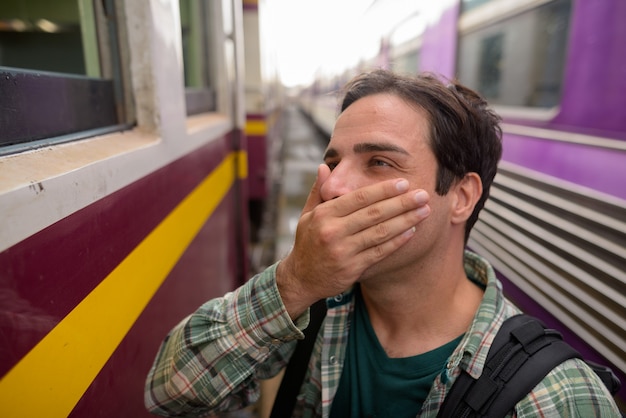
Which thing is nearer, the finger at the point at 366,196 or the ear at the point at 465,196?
the finger at the point at 366,196

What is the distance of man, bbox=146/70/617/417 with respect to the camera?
3.20ft

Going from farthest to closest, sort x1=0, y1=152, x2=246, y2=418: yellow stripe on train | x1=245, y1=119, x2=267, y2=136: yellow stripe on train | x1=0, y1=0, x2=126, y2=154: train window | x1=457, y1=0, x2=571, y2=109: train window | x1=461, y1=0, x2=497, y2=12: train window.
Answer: x1=245, y1=119, x2=267, y2=136: yellow stripe on train → x1=461, y1=0, x2=497, y2=12: train window → x1=457, y1=0, x2=571, y2=109: train window → x1=0, y1=0, x2=126, y2=154: train window → x1=0, y1=152, x2=246, y2=418: yellow stripe on train

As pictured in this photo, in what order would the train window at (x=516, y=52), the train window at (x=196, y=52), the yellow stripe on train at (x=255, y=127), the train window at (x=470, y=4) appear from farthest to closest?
the yellow stripe on train at (x=255, y=127)
the train window at (x=470, y=4)
the train window at (x=196, y=52)
the train window at (x=516, y=52)

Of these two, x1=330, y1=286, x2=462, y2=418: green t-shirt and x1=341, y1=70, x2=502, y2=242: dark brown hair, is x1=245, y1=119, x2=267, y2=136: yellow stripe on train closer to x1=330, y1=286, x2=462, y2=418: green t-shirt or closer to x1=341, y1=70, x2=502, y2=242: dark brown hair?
x1=341, y1=70, x2=502, y2=242: dark brown hair

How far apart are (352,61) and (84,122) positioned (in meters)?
8.13

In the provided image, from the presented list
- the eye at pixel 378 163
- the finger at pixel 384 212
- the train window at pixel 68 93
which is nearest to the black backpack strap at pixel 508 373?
the finger at pixel 384 212

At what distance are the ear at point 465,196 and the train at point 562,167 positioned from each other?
0.56 meters

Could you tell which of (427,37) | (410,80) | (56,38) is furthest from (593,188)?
(56,38)

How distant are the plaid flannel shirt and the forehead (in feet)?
1.53

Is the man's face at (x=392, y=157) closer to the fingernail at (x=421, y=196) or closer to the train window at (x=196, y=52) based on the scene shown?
the fingernail at (x=421, y=196)

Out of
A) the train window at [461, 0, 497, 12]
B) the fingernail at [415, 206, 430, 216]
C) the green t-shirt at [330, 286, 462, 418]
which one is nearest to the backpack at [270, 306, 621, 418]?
the green t-shirt at [330, 286, 462, 418]

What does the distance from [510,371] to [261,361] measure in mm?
620

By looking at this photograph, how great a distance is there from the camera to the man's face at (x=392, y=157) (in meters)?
1.20

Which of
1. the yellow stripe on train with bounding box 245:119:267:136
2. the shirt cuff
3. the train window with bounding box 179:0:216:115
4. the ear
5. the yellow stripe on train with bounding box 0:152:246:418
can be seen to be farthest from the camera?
the yellow stripe on train with bounding box 245:119:267:136
